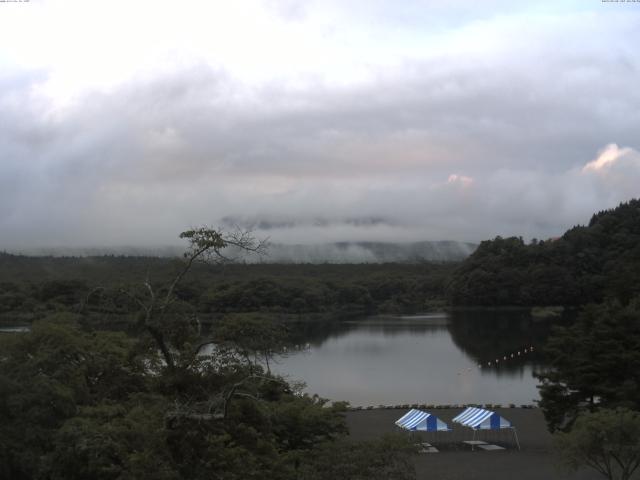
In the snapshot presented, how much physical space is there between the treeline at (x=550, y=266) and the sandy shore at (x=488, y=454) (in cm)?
5110

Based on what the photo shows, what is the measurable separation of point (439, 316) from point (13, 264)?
61.5 m

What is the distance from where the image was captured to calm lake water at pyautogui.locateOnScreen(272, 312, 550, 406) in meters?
31.7

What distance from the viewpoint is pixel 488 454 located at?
19.1 metres

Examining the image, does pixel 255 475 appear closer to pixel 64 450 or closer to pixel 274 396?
pixel 64 450

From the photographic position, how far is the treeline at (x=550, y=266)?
7306 cm

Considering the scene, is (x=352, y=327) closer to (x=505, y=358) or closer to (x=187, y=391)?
(x=505, y=358)

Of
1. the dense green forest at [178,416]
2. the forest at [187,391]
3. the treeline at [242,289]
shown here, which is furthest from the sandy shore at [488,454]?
the treeline at [242,289]

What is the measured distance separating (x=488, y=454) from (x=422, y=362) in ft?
73.1

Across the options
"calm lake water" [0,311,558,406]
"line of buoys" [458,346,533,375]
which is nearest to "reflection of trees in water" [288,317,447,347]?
"calm lake water" [0,311,558,406]

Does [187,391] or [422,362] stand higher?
[187,391]

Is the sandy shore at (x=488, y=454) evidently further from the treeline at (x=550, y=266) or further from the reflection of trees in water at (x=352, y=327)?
the treeline at (x=550, y=266)

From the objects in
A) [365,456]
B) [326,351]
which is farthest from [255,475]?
[326,351]

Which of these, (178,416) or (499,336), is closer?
(178,416)

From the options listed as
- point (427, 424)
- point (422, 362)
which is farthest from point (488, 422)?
point (422, 362)
